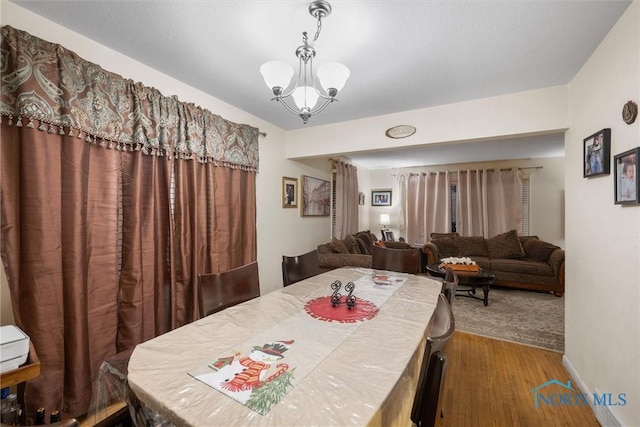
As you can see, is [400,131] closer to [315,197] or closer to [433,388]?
[315,197]

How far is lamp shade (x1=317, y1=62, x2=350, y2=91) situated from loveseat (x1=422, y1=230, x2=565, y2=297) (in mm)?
4095

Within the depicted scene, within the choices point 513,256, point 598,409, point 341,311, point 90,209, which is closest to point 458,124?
point 341,311

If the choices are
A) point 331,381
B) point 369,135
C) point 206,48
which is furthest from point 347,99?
point 331,381

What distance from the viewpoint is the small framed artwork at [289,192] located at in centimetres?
343

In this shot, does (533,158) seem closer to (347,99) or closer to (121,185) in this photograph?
(347,99)

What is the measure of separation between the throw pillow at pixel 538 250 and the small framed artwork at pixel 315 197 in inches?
139

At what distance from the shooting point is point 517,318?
10.2ft

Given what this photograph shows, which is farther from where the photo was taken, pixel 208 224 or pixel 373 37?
pixel 208 224

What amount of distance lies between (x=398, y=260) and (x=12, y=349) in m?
2.49

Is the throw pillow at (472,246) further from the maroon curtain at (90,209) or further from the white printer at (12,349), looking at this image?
the white printer at (12,349)

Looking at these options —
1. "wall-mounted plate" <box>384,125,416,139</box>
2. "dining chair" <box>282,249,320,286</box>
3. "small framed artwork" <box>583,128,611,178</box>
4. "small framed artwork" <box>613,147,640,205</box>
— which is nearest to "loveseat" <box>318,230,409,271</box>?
"dining chair" <box>282,249,320,286</box>

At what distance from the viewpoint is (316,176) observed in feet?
13.9

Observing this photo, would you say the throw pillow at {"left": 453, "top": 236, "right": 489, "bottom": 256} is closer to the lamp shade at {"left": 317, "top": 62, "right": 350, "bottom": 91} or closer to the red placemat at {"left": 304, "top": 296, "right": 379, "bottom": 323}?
the red placemat at {"left": 304, "top": 296, "right": 379, "bottom": 323}

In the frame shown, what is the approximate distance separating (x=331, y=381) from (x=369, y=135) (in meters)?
2.63
